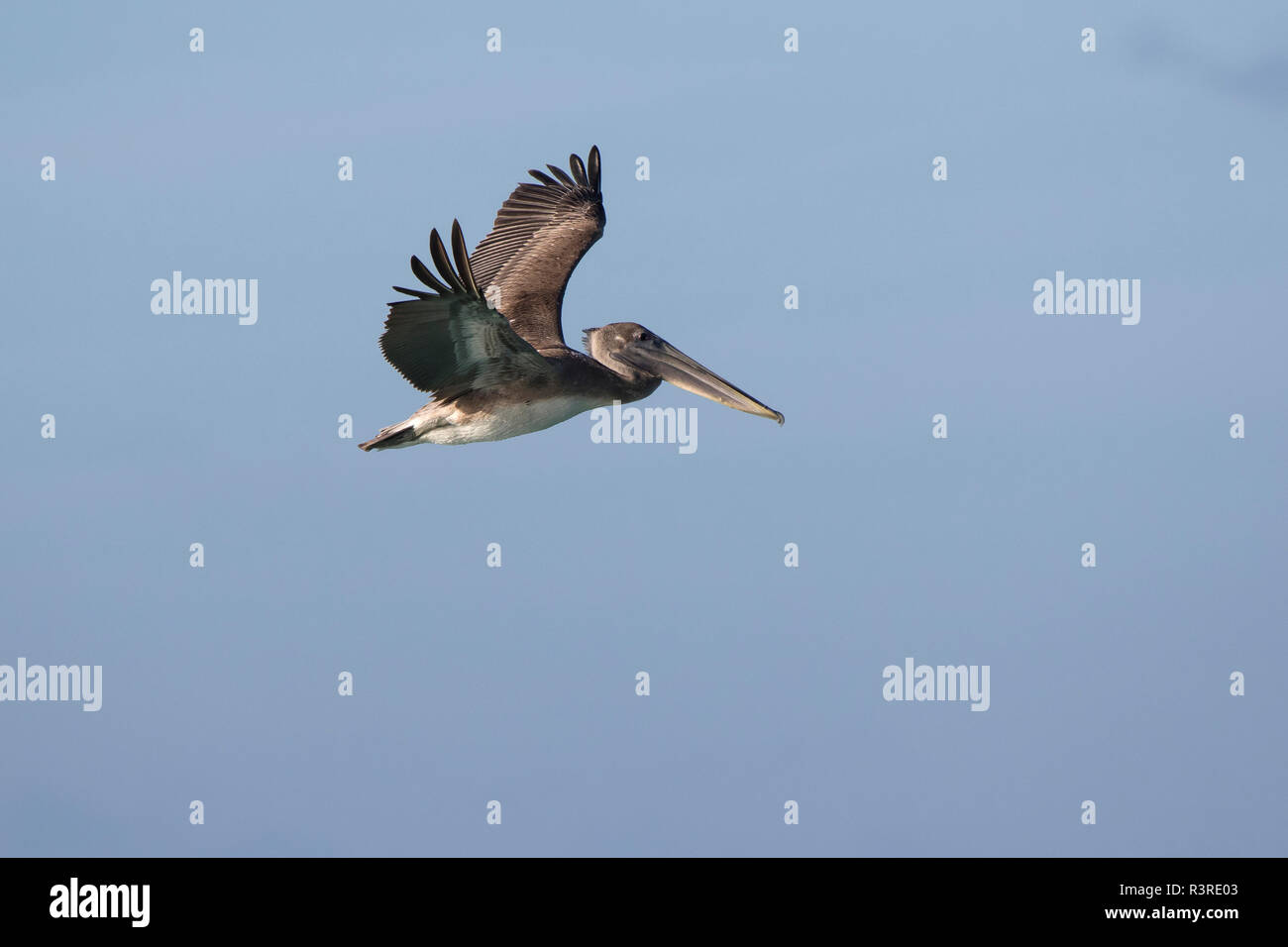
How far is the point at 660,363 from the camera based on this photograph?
17.1 meters

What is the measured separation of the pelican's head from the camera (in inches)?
674

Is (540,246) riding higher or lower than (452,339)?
higher

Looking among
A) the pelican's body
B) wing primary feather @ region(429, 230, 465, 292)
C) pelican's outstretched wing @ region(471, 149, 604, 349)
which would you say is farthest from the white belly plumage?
wing primary feather @ region(429, 230, 465, 292)

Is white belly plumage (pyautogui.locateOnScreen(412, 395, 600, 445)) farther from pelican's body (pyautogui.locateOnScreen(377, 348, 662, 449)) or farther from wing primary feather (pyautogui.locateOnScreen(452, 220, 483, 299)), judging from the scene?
wing primary feather (pyautogui.locateOnScreen(452, 220, 483, 299))

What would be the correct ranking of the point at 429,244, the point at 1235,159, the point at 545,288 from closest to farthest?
the point at 429,244 < the point at 545,288 < the point at 1235,159

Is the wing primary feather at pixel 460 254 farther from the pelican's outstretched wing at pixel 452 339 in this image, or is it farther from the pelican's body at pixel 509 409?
the pelican's body at pixel 509 409

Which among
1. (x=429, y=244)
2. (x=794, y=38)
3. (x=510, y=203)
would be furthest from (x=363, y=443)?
(x=794, y=38)

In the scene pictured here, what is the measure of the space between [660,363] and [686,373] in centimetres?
25

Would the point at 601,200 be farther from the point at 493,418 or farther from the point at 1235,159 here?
the point at 1235,159

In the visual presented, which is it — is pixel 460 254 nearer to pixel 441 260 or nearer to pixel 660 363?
pixel 441 260

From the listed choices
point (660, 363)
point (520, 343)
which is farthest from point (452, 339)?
point (660, 363)

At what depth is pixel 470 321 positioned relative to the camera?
14266 millimetres

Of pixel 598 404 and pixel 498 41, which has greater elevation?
pixel 498 41
